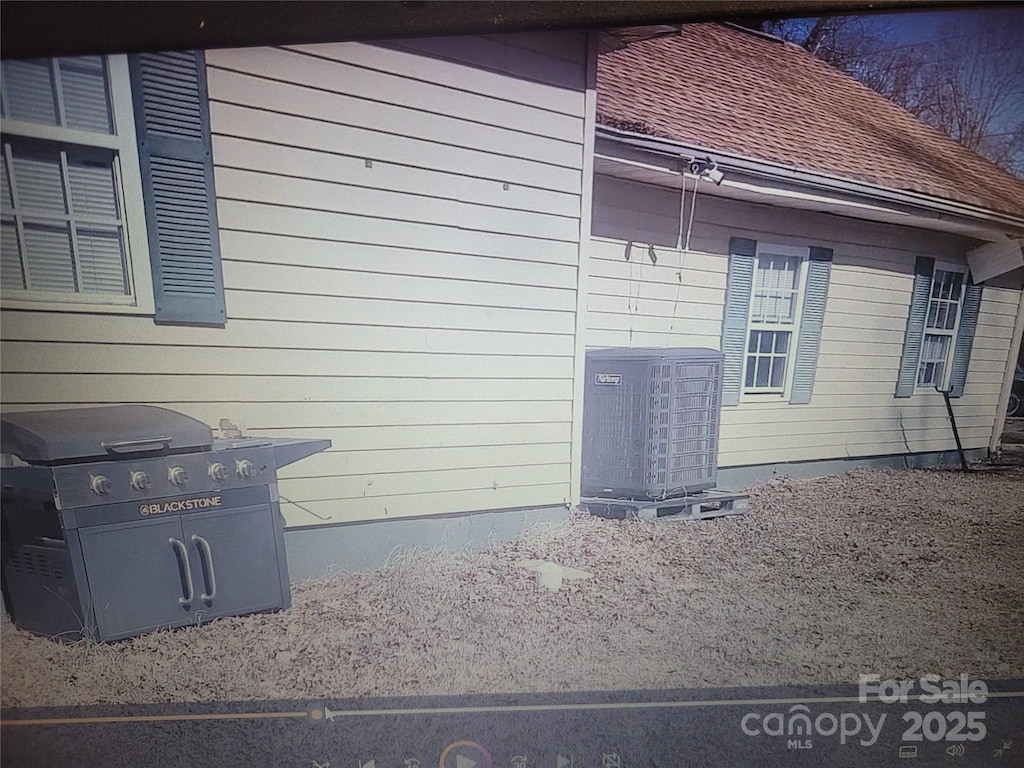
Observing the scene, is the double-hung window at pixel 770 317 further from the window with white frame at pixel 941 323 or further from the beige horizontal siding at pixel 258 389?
the beige horizontal siding at pixel 258 389

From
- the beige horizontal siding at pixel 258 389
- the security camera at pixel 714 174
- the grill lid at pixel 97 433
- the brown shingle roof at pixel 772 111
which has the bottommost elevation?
the grill lid at pixel 97 433

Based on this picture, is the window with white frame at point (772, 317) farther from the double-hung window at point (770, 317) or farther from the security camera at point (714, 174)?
the security camera at point (714, 174)

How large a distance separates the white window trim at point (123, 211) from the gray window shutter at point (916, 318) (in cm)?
143

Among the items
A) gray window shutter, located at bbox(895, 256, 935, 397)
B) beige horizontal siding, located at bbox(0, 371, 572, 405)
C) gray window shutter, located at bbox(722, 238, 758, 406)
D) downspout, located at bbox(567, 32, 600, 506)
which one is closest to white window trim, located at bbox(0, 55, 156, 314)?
beige horizontal siding, located at bbox(0, 371, 572, 405)

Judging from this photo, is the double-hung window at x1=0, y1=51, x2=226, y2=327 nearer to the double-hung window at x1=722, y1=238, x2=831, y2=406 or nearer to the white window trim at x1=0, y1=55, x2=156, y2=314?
the white window trim at x1=0, y1=55, x2=156, y2=314

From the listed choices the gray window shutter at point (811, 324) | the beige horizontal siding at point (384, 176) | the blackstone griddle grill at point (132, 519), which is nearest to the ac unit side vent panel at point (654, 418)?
the gray window shutter at point (811, 324)

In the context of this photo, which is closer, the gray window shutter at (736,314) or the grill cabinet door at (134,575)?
the grill cabinet door at (134,575)

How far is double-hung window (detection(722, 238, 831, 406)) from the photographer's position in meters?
0.81

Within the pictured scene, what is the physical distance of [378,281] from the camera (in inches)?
29.5

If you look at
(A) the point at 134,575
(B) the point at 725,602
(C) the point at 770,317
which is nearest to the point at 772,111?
(C) the point at 770,317

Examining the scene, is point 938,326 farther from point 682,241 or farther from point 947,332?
point 682,241

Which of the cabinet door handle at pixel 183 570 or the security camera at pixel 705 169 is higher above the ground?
the security camera at pixel 705 169

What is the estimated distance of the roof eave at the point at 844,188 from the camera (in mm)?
757

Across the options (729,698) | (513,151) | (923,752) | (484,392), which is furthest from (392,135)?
(923,752)
